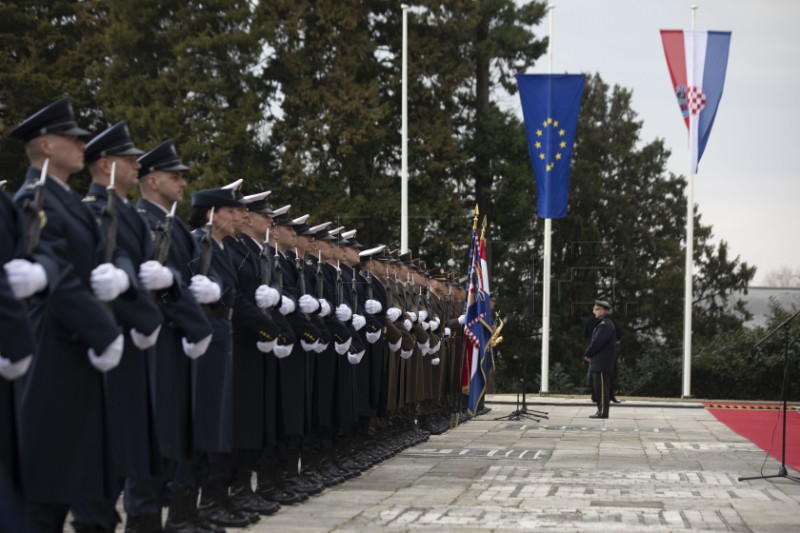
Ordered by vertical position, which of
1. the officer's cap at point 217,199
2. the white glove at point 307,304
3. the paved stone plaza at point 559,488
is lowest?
the paved stone plaza at point 559,488

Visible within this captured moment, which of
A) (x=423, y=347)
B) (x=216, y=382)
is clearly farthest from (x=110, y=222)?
(x=423, y=347)

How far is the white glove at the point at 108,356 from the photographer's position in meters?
6.03

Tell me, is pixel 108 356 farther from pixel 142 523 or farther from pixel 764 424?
pixel 764 424

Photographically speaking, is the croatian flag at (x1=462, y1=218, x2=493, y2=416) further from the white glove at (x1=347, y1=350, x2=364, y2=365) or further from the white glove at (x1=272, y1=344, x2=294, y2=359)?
the white glove at (x1=272, y1=344, x2=294, y2=359)

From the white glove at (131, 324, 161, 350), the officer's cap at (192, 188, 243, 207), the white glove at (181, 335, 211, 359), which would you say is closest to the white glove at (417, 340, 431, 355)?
the officer's cap at (192, 188, 243, 207)

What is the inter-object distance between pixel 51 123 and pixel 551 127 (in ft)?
74.7

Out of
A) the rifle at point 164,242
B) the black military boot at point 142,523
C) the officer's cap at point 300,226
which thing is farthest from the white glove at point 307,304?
the black military boot at point 142,523

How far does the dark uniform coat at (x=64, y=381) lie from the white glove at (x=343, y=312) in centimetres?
545

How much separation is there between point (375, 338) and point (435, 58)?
27.6m

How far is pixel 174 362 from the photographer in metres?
7.73

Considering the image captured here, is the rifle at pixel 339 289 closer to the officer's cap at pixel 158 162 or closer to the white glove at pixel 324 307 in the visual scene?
the white glove at pixel 324 307

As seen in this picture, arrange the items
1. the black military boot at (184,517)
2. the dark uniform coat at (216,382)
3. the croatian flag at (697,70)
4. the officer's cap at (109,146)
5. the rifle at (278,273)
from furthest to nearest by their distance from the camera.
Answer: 1. the croatian flag at (697,70)
2. the rifle at (278,273)
3. the dark uniform coat at (216,382)
4. the black military boot at (184,517)
5. the officer's cap at (109,146)

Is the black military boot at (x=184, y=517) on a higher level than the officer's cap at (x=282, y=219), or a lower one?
lower

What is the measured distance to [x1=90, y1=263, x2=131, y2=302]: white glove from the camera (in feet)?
20.3
